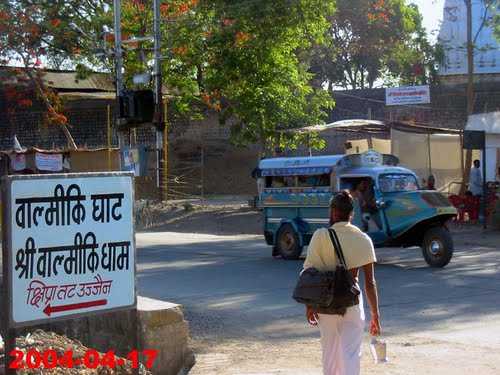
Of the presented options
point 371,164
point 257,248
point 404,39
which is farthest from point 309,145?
point 404,39

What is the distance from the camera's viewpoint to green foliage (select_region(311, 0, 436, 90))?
46.2 meters

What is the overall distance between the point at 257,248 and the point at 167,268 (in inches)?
170

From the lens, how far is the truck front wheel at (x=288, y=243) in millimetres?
16500

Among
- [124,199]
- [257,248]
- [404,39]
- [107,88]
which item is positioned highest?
[404,39]

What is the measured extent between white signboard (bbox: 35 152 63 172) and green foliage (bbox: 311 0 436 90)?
21.5 meters

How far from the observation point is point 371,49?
166ft

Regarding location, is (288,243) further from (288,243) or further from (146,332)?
(146,332)

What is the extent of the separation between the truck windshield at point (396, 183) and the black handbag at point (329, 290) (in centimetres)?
951

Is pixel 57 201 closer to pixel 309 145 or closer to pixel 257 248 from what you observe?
pixel 257 248

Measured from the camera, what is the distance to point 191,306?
11461 millimetres

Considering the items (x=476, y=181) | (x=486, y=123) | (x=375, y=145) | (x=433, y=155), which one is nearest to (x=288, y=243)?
(x=476, y=181)

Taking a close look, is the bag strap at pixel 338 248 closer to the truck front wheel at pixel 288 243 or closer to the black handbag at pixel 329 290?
the black handbag at pixel 329 290

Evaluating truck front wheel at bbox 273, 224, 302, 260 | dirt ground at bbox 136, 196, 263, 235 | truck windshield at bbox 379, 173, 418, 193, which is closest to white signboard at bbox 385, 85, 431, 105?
dirt ground at bbox 136, 196, 263, 235

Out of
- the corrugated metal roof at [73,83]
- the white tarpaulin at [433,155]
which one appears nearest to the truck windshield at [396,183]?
the white tarpaulin at [433,155]
